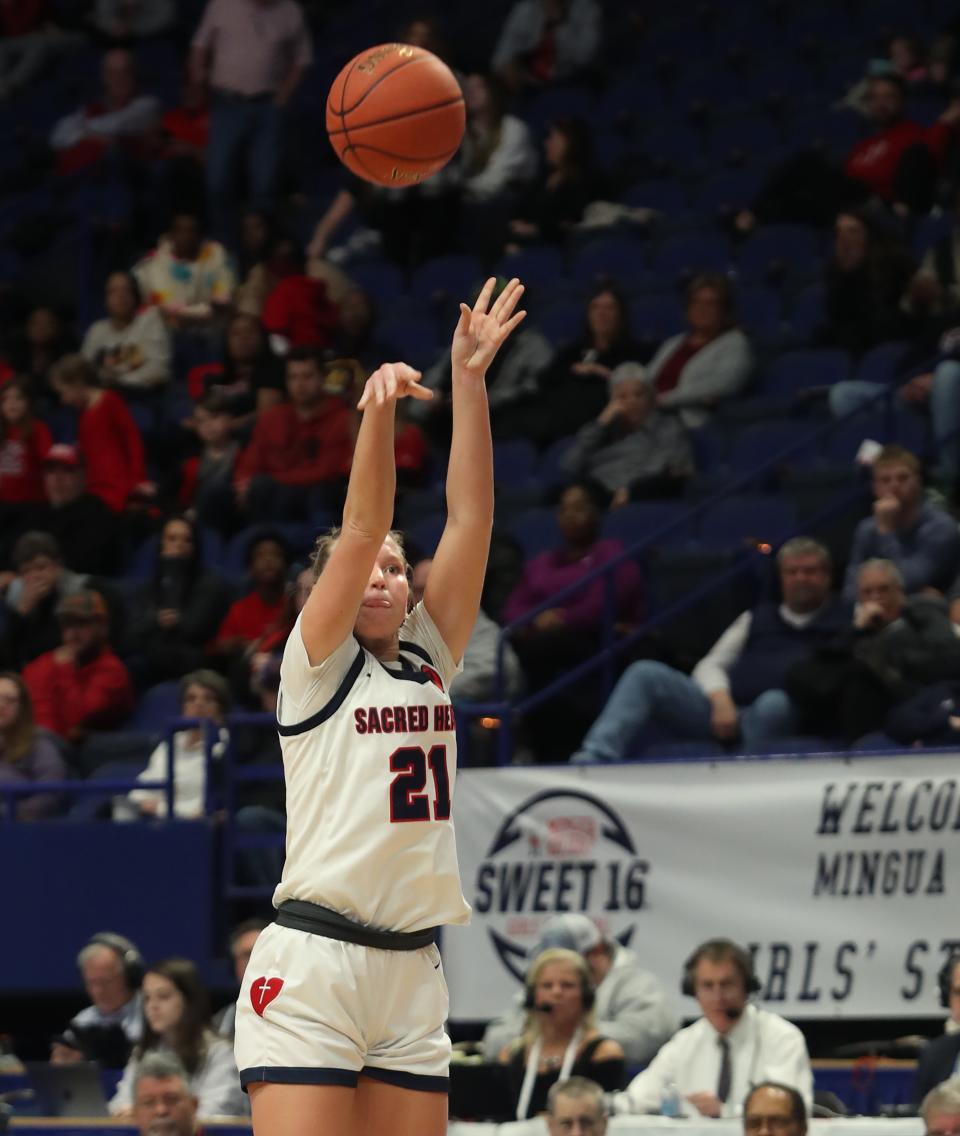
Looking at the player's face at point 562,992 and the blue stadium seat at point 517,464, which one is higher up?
the blue stadium seat at point 517,464

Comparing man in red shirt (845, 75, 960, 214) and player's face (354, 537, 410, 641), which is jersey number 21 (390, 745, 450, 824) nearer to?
player's face (354, 537, 410, 641)

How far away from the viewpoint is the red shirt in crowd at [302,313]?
1429 centimetres

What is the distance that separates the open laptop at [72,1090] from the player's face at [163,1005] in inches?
20.8

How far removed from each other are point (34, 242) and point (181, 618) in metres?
5.33

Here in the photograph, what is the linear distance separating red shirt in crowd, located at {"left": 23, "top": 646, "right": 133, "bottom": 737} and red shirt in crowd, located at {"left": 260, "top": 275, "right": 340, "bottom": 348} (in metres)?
3.01

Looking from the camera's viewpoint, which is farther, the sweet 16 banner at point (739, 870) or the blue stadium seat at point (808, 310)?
the blue stadium seat at point (808, 310)

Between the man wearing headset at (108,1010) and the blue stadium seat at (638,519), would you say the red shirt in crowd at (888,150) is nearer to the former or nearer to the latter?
the blue stadium seat at (638,519)

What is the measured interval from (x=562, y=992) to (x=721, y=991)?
0.57m

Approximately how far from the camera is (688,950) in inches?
377

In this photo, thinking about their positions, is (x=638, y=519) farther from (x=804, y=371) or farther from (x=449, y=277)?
(x=449, y=277)

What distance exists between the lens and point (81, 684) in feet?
39.4

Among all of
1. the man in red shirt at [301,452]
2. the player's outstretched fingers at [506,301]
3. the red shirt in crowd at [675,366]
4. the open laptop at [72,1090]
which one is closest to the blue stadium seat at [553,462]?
the red shirt in crowd at [675,366]

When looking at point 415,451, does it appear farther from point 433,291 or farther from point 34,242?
point 34,242

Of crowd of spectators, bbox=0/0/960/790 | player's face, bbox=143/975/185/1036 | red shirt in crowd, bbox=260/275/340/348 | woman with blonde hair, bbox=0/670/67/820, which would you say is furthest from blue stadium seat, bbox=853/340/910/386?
player's face, bbox=143/975/185/1036
